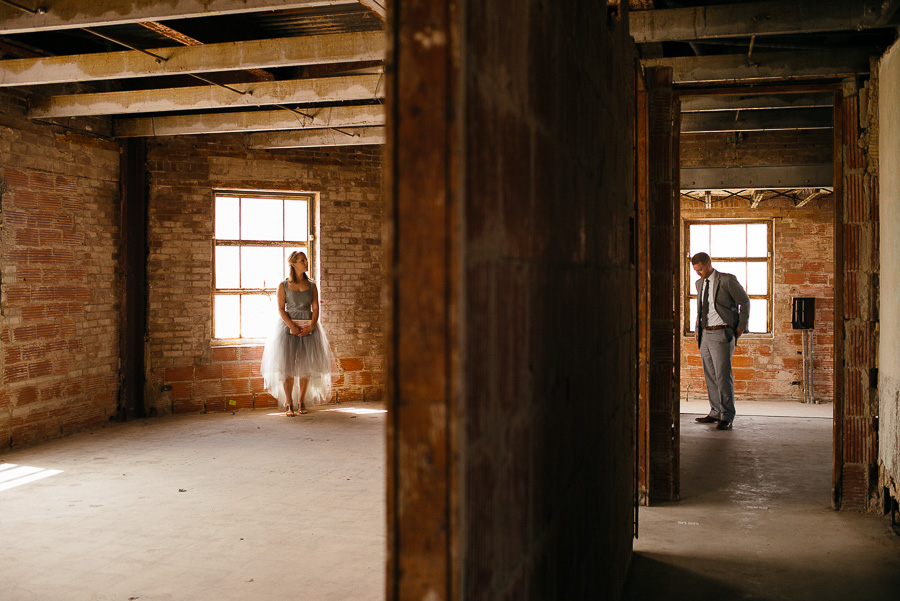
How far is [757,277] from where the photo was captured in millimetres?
9641

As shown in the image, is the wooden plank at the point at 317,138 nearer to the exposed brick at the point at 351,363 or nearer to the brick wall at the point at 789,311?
the exposed brick at the point at 351,363

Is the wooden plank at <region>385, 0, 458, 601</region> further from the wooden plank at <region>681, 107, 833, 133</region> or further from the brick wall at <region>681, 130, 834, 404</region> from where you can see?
the brick wall at <region>681, 130, 834, 404</region>

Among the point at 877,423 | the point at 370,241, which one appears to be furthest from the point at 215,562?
the point at 370,241

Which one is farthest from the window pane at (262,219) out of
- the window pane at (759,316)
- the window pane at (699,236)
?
the window pane at (759,316)

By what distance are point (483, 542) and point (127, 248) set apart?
6981 millimetres

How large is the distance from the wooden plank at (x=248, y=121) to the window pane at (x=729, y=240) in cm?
525

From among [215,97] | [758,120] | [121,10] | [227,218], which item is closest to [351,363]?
[227,218]

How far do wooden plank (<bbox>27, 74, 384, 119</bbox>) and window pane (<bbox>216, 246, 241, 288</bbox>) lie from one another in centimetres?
208

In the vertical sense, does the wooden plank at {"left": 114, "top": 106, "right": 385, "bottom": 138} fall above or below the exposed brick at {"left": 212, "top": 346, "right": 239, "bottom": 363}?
above

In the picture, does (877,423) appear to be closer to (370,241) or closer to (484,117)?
(484,117)

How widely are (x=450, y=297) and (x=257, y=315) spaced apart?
23.9 ft

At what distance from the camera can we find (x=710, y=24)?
425cm

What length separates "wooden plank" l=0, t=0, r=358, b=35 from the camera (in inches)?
161

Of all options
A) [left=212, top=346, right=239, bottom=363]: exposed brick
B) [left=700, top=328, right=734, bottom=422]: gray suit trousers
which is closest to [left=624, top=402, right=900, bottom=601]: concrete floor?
[left=700, top=328, right=734, bottom=422]: gray suit trousers
